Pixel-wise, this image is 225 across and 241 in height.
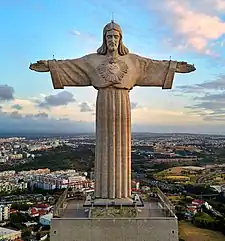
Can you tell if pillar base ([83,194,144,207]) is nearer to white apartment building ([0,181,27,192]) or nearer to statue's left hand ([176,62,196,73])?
statue's left hand ([176,62,196,73])

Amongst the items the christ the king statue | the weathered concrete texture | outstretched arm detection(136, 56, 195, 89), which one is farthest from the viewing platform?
outstretched arm detection(136, 56, 195, 89)

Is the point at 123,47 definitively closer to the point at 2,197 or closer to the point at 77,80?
the point at 77,80

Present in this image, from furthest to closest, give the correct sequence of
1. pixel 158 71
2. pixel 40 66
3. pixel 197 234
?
pixel 197 234 → pixel 158 71 → pixel 40 66

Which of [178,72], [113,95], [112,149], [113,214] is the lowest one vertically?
[113,214]

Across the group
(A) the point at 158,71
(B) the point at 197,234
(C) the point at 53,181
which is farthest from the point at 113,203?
(C) the point at 53,181

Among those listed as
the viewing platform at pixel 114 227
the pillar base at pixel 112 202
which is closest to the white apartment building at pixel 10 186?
the pillar base at pixel 112 202

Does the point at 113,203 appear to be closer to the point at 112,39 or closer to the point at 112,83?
the point at 112,83

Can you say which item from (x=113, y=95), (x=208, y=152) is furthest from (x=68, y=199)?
(x=208, y=152)
